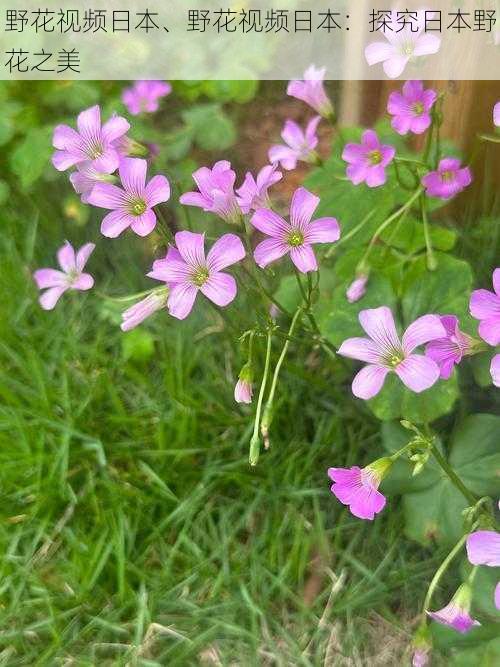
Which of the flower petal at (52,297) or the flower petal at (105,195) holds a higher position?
the flower petal at (105,195)

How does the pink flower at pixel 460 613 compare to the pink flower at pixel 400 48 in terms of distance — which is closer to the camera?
the pink flower at pixel 460 613

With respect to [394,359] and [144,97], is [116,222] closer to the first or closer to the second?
[394,359]

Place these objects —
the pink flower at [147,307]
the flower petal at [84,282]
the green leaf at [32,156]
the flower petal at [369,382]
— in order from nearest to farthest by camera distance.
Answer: the flower petal at [369,382], the pink flower at [147,307], the flower petal at [84,282], the green leaf at [32,156]

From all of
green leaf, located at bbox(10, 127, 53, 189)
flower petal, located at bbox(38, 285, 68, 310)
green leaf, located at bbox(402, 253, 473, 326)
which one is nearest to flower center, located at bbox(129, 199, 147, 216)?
flower petal, located at bbox(38, 285, 68, 310)

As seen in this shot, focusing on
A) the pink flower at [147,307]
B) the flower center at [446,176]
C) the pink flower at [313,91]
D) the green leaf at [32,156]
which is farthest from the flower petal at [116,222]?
the green leaf at [32,156]

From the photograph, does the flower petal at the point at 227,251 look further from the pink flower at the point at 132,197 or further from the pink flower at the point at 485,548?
the pink flower at the point at 485,548

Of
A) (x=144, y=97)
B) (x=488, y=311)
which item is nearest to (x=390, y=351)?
(x=488, y=311)

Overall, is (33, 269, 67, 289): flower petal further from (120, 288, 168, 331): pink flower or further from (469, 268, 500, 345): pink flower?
(469, 268, 500, 345): pink flower
